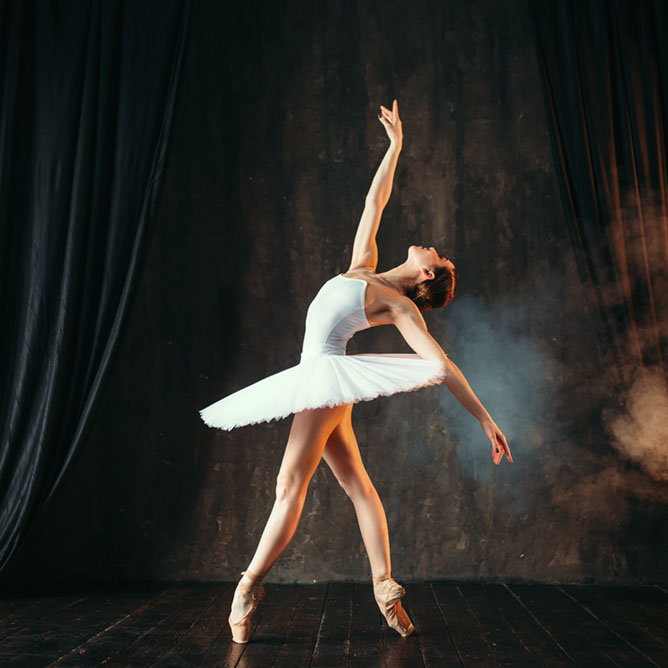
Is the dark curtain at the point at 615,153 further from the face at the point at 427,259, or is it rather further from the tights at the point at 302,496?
the tights at the point at 302,496

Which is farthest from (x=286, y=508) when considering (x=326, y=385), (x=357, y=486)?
(x=326, y=385)

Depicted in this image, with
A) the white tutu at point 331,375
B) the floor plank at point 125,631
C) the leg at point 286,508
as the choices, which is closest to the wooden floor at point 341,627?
the floor plank at point 125,631

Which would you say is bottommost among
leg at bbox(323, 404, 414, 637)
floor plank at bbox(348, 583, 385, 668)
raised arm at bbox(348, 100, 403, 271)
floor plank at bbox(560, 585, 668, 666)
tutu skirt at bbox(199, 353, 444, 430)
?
floor plank at bbox(560, 585, 668, 666)

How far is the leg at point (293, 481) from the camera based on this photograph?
2.27 meters

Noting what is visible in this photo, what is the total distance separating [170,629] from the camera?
2441mm

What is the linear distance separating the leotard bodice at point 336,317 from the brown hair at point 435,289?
8.3 inches

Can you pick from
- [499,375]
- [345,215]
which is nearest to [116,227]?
[345,215]

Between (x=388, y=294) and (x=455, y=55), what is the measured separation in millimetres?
1668

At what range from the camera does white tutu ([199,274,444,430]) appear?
218 cm

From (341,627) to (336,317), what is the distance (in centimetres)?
110

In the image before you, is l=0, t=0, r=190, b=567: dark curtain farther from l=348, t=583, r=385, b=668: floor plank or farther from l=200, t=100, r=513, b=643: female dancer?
l=348, t=583, r=385, b=668: floor plank

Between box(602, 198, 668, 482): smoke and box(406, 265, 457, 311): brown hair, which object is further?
box(602, 198, 668, 482): smoke

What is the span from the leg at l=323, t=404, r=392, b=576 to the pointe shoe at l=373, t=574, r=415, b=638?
0.04 meters

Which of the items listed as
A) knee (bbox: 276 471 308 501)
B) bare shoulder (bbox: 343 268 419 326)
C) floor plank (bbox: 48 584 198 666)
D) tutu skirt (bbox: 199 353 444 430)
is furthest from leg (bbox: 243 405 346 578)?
floor plank (bbox: 48 584 198 666)
